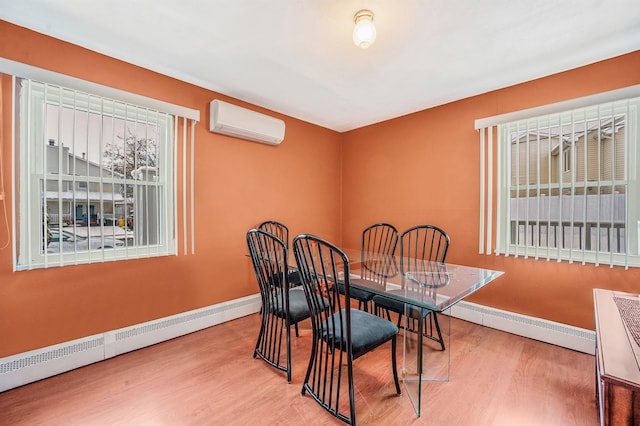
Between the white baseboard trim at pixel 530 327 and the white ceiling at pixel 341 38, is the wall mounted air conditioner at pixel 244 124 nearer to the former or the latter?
the white ceiling at pixel 341 38

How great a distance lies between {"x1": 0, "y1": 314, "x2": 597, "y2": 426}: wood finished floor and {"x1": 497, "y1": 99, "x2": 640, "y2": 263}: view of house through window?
0.89 meters

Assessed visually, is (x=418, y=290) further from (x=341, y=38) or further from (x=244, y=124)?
(x=244, y=124)

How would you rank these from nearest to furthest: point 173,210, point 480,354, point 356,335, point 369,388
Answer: point 356,335 → point 369,388 → point 480,354 → point 173,210

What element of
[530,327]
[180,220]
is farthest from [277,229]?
[530,327]

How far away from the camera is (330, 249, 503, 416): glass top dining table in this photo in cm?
145

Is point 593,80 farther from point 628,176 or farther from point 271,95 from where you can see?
point 271,95

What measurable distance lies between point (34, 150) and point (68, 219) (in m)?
0.48

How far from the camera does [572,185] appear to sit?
2184 mm

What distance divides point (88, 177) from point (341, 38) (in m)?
2.03

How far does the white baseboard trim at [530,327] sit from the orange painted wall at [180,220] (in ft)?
6.30

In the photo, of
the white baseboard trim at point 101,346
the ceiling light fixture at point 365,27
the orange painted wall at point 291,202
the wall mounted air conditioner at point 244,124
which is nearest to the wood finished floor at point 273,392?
the white baseboard trim at point 101,346

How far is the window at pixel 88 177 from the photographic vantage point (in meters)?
1.80

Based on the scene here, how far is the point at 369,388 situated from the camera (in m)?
1.76

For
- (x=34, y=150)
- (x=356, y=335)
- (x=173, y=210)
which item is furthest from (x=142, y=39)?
(x=356, y=335)
